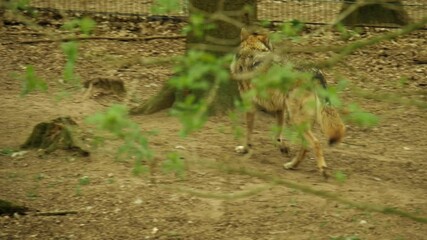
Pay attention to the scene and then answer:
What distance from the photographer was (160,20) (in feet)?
49.1

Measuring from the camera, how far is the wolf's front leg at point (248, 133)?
372 inches

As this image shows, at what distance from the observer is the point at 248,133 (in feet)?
31.3

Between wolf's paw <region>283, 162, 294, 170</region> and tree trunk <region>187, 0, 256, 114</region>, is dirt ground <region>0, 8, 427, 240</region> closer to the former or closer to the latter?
wolf's paw <region>283, 162, 294, 170</region>

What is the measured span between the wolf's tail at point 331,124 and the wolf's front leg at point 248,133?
3.57 ft

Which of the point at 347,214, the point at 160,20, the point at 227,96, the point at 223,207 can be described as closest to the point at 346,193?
the point at 347,214

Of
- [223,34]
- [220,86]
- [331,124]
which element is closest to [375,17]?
[223,34]

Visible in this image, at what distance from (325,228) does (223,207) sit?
3.07 feet

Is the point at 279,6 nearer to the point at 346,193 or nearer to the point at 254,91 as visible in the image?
the point at 346,193

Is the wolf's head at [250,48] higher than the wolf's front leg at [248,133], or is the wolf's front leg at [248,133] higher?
the wolf's head at [250,48]

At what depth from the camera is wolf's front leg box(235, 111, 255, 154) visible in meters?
9.44

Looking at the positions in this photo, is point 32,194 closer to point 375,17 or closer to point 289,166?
point 289,166

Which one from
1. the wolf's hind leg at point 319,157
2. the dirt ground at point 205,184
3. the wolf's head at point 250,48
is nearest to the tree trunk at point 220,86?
the dirt ground at point 205,184

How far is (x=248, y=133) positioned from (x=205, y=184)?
1.24 meters

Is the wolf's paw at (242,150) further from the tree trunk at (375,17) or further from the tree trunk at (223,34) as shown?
the tree trunk at (375,17)
